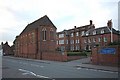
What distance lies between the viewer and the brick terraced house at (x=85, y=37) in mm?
68794

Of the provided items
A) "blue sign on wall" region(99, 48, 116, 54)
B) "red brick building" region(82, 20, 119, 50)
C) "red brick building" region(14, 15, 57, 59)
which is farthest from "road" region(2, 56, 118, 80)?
"red brick building" region(82, 20, 119, 50)

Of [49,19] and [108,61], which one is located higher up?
[49,19]

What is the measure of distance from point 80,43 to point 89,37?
26.1 feet

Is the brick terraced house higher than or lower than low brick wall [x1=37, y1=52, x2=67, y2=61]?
higher

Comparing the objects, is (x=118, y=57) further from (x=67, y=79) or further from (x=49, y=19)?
(x=49, y=19)

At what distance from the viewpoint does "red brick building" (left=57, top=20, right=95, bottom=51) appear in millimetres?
84613

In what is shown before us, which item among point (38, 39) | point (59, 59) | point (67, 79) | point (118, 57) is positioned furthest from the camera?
point (38, 39)

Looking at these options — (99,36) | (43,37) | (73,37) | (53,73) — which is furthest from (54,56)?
(73,37)

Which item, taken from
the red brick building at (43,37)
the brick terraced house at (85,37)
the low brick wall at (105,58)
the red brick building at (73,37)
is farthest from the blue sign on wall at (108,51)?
the red brick building at (73,37)

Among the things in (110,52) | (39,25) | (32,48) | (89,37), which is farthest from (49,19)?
(110,52)

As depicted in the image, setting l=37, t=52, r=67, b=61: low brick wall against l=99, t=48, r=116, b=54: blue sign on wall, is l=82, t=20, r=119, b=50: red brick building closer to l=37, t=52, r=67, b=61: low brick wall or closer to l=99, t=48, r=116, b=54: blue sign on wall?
l=37, t=52, r=67, b=61: low brick wall

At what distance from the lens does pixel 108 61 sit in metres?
28.7

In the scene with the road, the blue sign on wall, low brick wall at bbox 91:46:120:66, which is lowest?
the road

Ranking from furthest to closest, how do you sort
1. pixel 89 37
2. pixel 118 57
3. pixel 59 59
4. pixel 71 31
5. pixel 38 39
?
pixel 71 31 → pixel 89 37 → pixel 38 39 → pixel 59 59 → pixel 118 57
